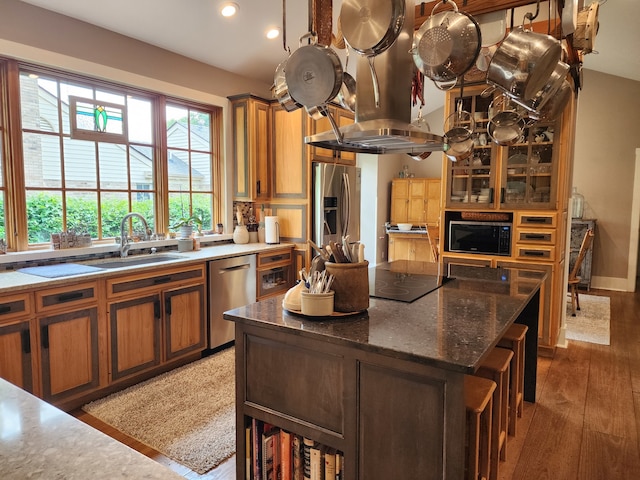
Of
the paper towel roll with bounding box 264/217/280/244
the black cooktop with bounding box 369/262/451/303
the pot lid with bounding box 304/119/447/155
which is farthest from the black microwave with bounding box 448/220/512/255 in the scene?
the pot lid with bounding box 304/119/447/155

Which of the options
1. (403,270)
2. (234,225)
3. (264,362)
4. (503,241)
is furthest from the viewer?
(234,225)

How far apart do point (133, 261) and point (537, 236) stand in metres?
3.48

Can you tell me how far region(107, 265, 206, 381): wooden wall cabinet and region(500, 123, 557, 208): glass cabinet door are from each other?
288cm

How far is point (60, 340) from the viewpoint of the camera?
8.39 feet

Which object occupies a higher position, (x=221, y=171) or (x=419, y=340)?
(x=221, y=171)

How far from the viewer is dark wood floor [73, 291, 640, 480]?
2172mm

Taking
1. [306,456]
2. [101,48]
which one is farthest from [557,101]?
[101,48]

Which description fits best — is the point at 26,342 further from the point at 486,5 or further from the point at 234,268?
the point at 486,5

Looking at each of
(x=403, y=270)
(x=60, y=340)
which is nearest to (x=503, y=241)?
(x=403, y=270)

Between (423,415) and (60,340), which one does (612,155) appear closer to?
(423,415)

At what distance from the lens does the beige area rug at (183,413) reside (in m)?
2.27

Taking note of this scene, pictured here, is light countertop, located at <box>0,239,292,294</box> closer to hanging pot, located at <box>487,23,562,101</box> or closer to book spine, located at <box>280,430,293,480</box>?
book spine, located at <box>280,430,293,480</box>

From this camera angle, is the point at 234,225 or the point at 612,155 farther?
the point at 612,155

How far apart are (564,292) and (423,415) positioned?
3.22m
